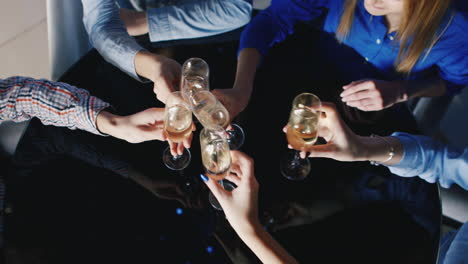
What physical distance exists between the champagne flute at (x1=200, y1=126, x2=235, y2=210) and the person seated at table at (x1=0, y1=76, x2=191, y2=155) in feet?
0.35

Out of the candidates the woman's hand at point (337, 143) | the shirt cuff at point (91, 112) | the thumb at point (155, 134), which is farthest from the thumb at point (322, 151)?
the shirt cuff at point (91, 112)

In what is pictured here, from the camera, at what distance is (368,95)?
133 cm

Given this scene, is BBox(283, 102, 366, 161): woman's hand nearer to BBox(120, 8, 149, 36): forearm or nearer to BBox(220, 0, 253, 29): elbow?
BBox(220, 0, 253, 29): elbow

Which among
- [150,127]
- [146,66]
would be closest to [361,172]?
[150,127]

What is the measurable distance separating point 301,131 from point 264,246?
42 centimetres

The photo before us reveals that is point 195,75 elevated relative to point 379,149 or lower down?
elevated

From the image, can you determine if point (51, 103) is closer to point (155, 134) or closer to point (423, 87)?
point (155, 134)

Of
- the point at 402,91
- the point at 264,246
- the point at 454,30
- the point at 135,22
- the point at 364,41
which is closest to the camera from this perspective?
the point at 264,246

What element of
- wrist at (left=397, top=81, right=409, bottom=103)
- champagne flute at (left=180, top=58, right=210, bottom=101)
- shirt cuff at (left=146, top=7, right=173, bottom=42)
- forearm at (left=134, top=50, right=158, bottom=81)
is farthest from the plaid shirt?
wrist at (left=397, top=81, right=409, bottom=103)

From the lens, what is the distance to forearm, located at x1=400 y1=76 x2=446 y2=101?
1.42 meters

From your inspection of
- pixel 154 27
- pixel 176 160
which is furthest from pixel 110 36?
pixel 176 160

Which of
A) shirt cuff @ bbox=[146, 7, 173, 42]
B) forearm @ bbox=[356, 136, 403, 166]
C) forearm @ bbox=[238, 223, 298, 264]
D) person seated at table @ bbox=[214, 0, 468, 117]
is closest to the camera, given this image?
forearm @ bbox=[238, 223, 298, 264]

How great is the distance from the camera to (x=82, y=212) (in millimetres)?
1074

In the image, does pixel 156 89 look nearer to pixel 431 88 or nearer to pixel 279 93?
pixel 279 93
